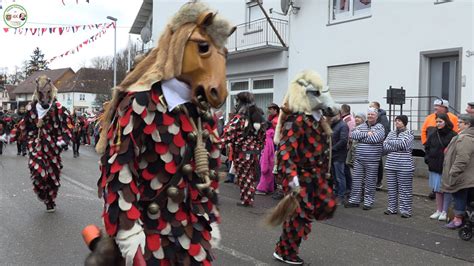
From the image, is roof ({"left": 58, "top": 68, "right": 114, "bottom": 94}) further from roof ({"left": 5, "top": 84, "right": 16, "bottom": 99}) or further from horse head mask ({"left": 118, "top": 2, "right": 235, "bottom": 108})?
horse head mask ({"left": 118, "top": 2, "right": 235, "bottom": 108})

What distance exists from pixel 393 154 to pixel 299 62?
30.4 feet

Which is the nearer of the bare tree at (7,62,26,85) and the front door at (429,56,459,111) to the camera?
the front door at (429,56,459,111)

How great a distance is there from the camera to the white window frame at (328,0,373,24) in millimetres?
14672

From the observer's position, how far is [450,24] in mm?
12398

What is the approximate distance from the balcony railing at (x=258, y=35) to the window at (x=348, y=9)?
7.31 ft

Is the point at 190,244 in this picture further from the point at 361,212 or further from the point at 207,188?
the point at 361,212

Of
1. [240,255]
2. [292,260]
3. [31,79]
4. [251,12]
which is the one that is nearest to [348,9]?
[251,12]

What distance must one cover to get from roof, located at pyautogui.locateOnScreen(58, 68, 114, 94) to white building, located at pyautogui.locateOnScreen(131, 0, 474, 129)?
168 feet

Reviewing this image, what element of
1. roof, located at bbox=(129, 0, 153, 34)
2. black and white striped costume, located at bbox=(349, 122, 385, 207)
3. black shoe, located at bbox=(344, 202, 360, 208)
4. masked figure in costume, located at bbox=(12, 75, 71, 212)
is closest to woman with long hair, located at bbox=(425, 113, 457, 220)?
black and white striped costume, located at bbox=(349, 122, 385, 207)

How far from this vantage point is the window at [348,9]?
1478cm

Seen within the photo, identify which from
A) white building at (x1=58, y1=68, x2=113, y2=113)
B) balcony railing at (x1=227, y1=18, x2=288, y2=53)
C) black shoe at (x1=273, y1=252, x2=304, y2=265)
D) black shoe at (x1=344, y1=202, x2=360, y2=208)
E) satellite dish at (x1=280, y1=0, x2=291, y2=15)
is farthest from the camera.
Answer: white building at (x1=58, y1=68, x2=113, y2=113)

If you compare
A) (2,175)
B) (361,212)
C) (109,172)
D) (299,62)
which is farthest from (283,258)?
(299,62)

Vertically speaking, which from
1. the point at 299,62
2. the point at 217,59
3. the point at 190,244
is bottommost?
Answer: the point at 190,244

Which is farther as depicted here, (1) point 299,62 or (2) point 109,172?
(1) point 299,62
